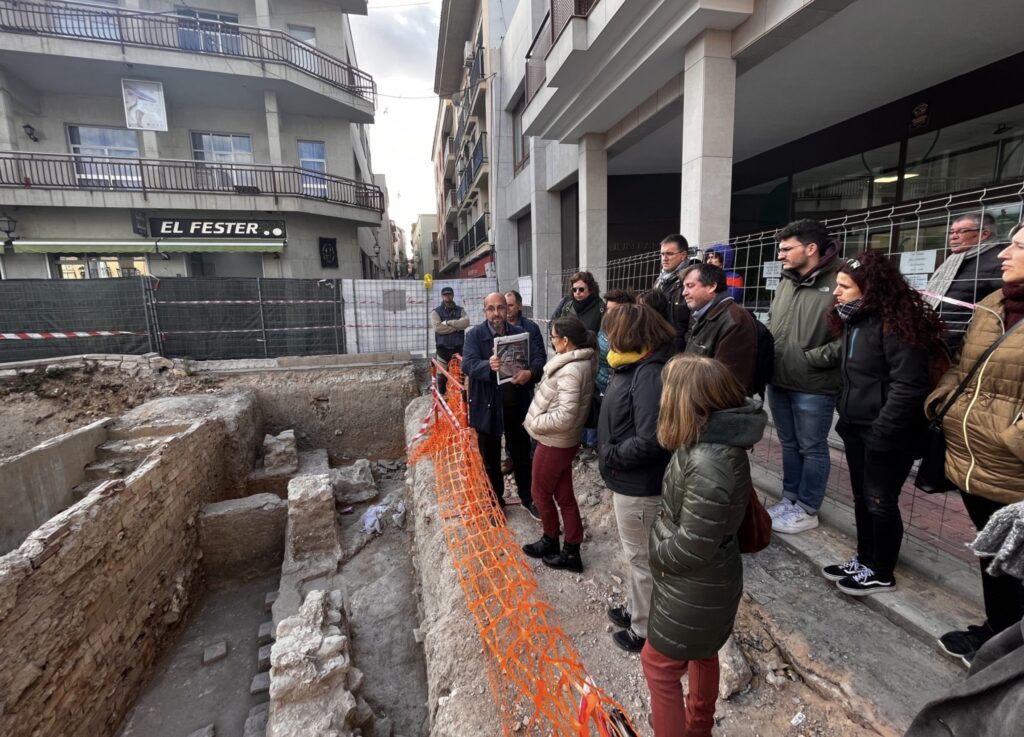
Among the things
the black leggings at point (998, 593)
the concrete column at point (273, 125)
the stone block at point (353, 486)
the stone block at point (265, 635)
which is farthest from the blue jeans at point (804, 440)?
the concrete column at point (273, 125)

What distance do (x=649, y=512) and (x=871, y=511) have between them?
1.23 meters

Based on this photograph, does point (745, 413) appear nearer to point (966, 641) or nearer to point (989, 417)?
point (989, 417)

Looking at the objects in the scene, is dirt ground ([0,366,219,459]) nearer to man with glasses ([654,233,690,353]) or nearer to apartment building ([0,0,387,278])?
apartment building ([0,0,387,278])

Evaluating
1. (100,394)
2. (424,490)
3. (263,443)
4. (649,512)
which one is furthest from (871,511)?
(100,394)

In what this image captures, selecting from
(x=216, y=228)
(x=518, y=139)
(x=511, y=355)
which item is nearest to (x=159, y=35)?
(x=216, y=228)

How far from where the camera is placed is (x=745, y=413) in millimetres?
1737

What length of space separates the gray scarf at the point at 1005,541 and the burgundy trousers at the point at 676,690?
3.15 ft

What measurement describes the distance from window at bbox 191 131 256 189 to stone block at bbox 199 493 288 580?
1246cm

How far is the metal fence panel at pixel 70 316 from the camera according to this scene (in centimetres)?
926

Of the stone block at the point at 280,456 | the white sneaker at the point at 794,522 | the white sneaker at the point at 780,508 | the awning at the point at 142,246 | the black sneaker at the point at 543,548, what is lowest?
the stone block at the point at 280,456

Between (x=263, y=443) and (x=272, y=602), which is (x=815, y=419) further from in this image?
(x=263, y=443)

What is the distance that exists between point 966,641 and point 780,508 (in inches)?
45.9

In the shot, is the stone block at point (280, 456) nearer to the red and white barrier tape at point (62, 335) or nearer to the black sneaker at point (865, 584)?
the red and white barrier tape at point (62, 335)

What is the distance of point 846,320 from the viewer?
103 inches
